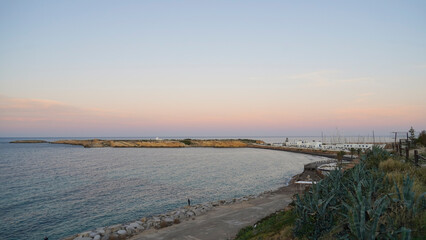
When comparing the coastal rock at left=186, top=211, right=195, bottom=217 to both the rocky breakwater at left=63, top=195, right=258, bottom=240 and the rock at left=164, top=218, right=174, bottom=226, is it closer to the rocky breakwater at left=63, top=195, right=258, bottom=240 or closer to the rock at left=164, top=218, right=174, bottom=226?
the rocky breakwater at left=63, top=195, right=258, bottom=240

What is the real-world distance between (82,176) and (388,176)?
41408 millimetres

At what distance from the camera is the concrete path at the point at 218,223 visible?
1580cm

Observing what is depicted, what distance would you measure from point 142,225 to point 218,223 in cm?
550

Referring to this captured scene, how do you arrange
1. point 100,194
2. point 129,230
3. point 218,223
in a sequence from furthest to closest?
point 100,194, point 218,223, point 129,230

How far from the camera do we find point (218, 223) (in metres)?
18.0

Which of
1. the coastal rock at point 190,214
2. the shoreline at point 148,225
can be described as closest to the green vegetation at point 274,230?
the shoreline at point 148,225

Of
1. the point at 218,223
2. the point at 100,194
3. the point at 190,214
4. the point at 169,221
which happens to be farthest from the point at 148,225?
the point at 100,194

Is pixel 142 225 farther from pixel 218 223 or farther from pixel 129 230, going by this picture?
pixel 218 223

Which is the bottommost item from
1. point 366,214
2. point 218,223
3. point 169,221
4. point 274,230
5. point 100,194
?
point 100,194

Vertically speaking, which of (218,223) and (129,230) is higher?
(218,223)

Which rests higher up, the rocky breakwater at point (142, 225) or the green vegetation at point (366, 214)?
the green vegetation at point (366, 214)

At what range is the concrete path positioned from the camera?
51.9 ft

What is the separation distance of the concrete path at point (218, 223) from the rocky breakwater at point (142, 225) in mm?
818

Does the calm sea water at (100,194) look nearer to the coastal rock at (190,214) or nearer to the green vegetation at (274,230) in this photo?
the coastal rock at (190,214)
